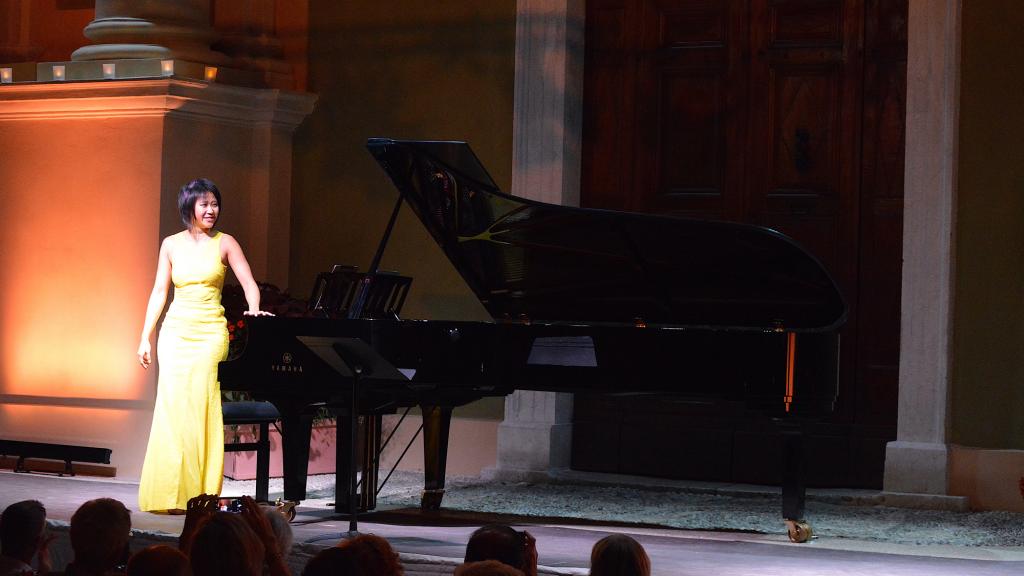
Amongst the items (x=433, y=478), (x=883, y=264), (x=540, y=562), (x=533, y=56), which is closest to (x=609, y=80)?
(x=533, y=56)

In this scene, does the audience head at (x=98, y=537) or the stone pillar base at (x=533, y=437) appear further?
the stone pillar base at (x=533, y=437)

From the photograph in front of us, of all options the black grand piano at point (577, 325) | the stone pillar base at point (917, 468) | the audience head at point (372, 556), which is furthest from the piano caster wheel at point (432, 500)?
the audience head at point (372, 556)

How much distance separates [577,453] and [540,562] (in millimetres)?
3289

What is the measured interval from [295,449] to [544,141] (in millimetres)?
2830

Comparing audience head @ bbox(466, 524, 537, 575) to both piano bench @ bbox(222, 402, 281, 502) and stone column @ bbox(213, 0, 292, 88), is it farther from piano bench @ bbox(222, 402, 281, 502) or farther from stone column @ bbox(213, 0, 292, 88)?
stone column @ bbox(213, 0, 292, 88)

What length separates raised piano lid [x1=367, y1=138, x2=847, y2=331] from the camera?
6.50 meters

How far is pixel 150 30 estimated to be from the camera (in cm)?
926

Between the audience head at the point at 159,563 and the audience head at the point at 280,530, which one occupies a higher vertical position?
the audience head at the point at 159,563

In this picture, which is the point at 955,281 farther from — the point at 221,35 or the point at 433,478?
the point at 221,35

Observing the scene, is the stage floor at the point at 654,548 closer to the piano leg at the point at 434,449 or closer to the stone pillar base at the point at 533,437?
the piano leg at the point at 434,449

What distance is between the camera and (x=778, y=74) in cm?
874

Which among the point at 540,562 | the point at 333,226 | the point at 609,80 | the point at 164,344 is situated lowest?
the point at 540,562

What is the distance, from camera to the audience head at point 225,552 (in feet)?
9.75

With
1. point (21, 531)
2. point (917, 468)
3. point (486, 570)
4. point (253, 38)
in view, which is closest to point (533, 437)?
point (917, 468)
